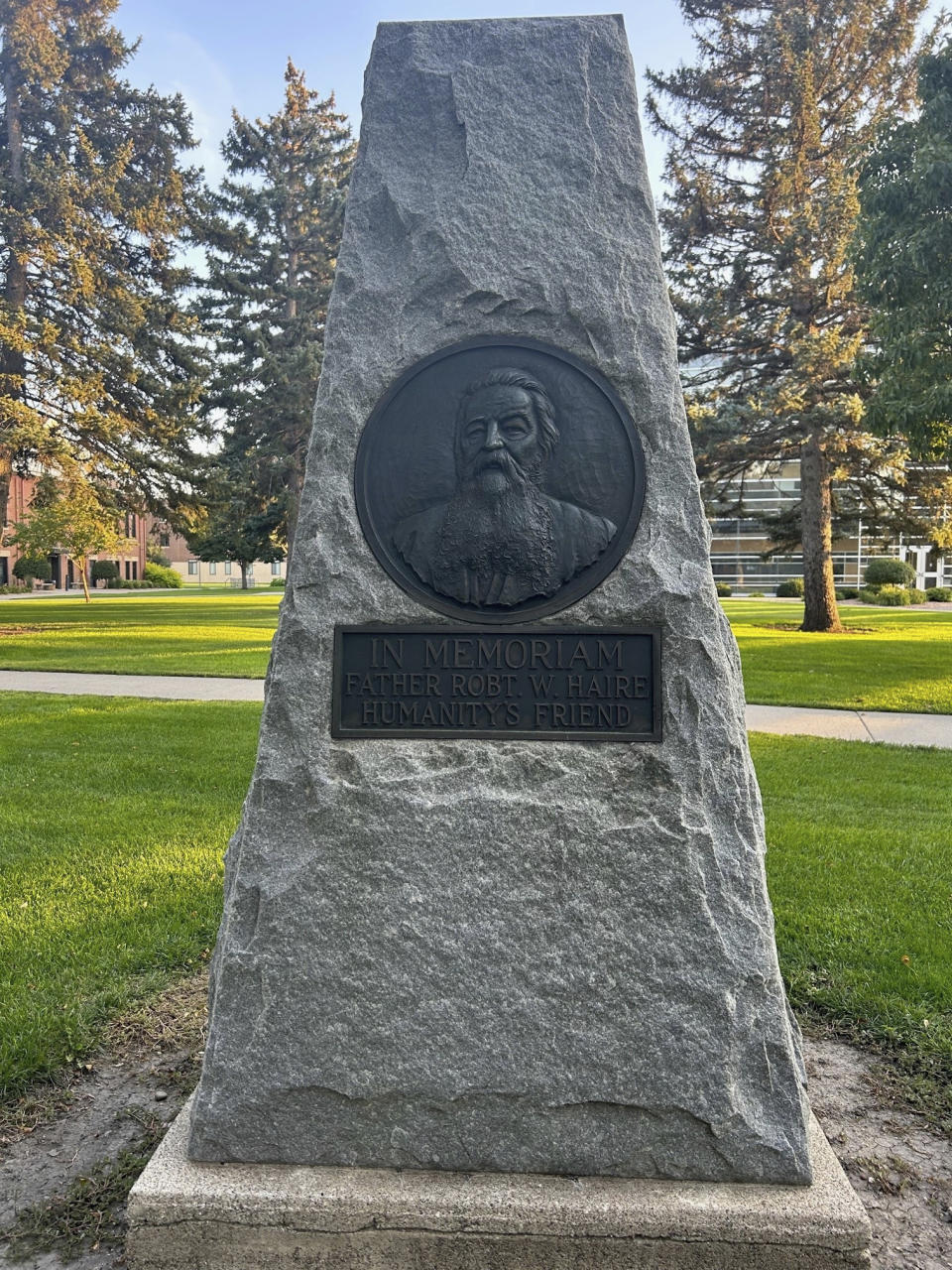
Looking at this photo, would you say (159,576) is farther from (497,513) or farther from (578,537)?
(578,537)

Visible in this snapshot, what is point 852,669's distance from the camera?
14.4 metres

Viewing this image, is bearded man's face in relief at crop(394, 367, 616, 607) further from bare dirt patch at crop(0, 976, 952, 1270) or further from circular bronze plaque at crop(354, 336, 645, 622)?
bare dirt patch at crop(0, 976, 952, 1270)

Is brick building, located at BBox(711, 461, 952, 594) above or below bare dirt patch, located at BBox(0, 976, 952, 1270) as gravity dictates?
above

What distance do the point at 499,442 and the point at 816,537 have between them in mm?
20245

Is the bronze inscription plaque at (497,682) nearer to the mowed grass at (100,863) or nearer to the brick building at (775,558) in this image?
the mowed grass at (100,863)

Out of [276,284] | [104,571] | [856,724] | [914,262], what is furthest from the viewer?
[104,571]

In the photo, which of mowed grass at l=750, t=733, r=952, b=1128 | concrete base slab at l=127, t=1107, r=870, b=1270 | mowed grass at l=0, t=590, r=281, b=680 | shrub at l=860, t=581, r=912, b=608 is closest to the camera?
concrete base slab at l=127, t=1107, r=870, b=1270

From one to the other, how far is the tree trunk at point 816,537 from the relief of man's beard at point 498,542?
19649 millimetres

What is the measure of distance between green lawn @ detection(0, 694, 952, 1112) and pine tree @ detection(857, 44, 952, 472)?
6109 mm

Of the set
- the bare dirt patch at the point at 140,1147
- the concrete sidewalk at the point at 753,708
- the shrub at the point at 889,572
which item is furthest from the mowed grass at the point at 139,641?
the shrub at the point at 889,572

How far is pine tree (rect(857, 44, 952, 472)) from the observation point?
11469 millimetres

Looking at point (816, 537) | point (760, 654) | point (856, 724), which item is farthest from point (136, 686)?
point (816, 537)

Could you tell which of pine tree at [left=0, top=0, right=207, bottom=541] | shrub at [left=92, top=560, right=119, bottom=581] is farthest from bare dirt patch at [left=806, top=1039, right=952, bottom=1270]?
shrub at [left=92, top=560, right=119, bottom=581]

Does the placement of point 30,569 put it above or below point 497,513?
above
